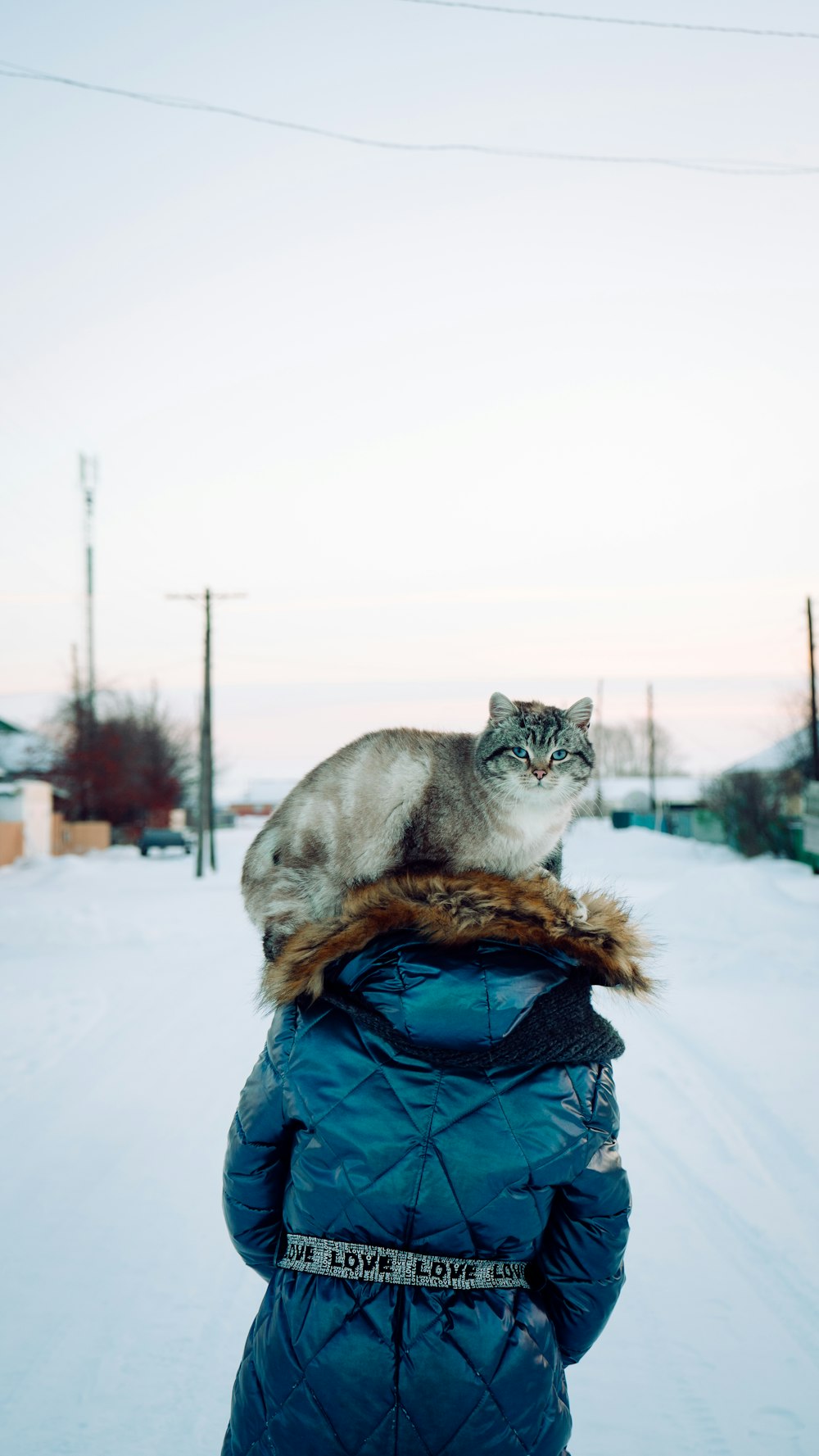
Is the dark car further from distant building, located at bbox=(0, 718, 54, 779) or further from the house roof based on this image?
the house roof

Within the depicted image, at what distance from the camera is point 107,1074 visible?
22.7 feet

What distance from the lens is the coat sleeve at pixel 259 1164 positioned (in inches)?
80.7

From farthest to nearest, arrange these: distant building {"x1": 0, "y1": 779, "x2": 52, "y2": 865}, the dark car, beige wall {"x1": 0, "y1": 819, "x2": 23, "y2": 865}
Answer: the dark car → distant building {"x1": 0, "y1": 779, "x2": 52, "y2": 865} → beige wall {"x1": 0, "y1": 819, "x2": 23, "y2": 865}

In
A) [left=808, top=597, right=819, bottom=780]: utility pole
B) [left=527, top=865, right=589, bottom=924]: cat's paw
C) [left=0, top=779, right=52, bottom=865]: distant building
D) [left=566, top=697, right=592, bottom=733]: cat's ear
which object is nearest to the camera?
[left=527, top=865, right=589, bottom=924]: cat's paw

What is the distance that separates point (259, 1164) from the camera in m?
2.13

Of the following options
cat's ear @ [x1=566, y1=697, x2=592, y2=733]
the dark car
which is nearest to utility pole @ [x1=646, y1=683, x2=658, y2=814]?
the dark car

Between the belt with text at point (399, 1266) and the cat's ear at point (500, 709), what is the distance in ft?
7.08

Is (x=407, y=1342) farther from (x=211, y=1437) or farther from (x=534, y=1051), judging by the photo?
(x=211, y=1437)

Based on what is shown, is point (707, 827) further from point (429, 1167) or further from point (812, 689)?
point (429, 1167)

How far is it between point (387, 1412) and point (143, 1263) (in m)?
2.94

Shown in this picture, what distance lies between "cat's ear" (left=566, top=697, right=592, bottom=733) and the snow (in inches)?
32.6

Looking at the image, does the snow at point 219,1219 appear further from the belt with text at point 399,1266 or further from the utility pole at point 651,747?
the utility pole at point 651,747

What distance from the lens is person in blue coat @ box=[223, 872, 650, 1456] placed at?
6.09 feet

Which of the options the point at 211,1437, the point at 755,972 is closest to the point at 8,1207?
the point at 211,1437
